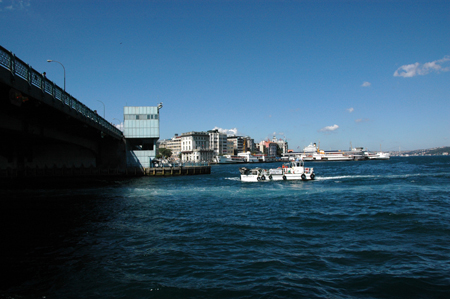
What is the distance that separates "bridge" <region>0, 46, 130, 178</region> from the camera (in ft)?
65.1

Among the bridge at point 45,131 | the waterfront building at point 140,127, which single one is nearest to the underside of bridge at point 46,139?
the bridge at point 45,131

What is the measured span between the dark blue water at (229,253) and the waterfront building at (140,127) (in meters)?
47.8

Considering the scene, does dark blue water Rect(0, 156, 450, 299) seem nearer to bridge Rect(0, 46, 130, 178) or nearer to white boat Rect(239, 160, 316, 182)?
bridge Rect(0, 46, 130, 178)

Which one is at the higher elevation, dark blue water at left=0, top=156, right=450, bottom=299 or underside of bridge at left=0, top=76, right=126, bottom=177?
underside of bridge at left=0, top=76, right=126, bottom=177

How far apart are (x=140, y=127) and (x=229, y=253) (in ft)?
208

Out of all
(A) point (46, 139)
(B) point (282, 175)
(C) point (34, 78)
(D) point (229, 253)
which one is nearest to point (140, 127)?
(A) point (46, 139)

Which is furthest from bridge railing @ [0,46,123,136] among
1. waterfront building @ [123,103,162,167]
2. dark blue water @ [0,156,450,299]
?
waterfront building @ [123,103,162,167]

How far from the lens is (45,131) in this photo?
36000 mm

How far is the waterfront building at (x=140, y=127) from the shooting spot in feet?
237

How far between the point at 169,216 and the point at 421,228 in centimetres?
1640

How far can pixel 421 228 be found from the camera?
18.1 meters

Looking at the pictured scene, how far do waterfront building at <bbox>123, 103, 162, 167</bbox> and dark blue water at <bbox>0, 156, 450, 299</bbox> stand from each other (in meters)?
47.8

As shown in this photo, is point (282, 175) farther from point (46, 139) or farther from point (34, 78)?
point (34, 78)

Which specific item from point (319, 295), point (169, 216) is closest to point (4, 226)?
point (169, 216)
